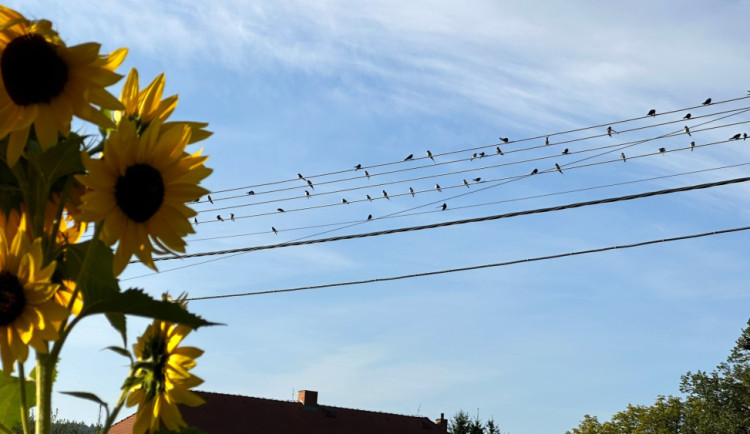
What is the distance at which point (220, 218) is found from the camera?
25719 millimetres

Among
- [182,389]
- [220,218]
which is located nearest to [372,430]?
[220,218]

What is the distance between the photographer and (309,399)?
37.4 meters

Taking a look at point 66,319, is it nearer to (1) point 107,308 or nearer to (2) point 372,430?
(1) point 107,308

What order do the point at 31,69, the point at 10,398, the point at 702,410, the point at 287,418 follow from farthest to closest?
the point at 702,410
the point at 287,418
the point at 10,398
the point at 31,69

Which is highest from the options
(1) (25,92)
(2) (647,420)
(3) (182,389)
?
(2) (647,420)

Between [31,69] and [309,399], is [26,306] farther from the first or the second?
[309,399]

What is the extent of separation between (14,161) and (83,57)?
0.22 metres

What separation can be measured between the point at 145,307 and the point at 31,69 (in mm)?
465

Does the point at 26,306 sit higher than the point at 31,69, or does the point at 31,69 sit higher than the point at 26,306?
the point at 31,69

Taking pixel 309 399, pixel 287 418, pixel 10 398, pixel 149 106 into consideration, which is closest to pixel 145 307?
pixel 149 106

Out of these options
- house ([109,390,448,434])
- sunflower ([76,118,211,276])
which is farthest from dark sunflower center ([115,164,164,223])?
house ([109,390,448,434])

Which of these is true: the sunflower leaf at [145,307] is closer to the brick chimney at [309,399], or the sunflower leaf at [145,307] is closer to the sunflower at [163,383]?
the sunflower at [163,383]

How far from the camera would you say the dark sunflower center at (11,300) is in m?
1.69

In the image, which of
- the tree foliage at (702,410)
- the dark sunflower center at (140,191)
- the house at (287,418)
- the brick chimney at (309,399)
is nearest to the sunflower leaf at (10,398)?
the dark sunflower center at (140,191)
